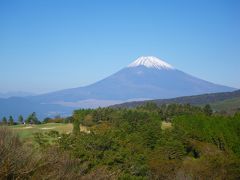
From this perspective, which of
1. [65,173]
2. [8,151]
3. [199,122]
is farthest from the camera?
[199,122]

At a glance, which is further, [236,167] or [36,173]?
[236,167]

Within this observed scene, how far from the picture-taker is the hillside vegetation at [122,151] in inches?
373

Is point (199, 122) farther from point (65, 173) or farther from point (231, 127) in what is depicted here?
point (65, 173)

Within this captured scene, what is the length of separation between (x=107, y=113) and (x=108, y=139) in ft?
167

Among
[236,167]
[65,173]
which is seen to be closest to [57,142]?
[236,167]

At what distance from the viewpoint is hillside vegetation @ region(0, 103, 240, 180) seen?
9477 mm

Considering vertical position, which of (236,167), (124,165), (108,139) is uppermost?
(108,139)

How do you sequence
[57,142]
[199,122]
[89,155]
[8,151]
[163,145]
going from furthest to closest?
[199,122] < [163,145] < [57,142] < [89,155] < [8,151]

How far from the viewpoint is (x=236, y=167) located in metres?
31.1

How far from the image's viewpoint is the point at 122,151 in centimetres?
2516

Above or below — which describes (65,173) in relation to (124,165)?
above

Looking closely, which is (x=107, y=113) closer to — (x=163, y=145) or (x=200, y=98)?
(x=163, y=145)

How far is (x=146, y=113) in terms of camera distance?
72.1 m

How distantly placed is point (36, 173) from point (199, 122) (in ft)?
163
